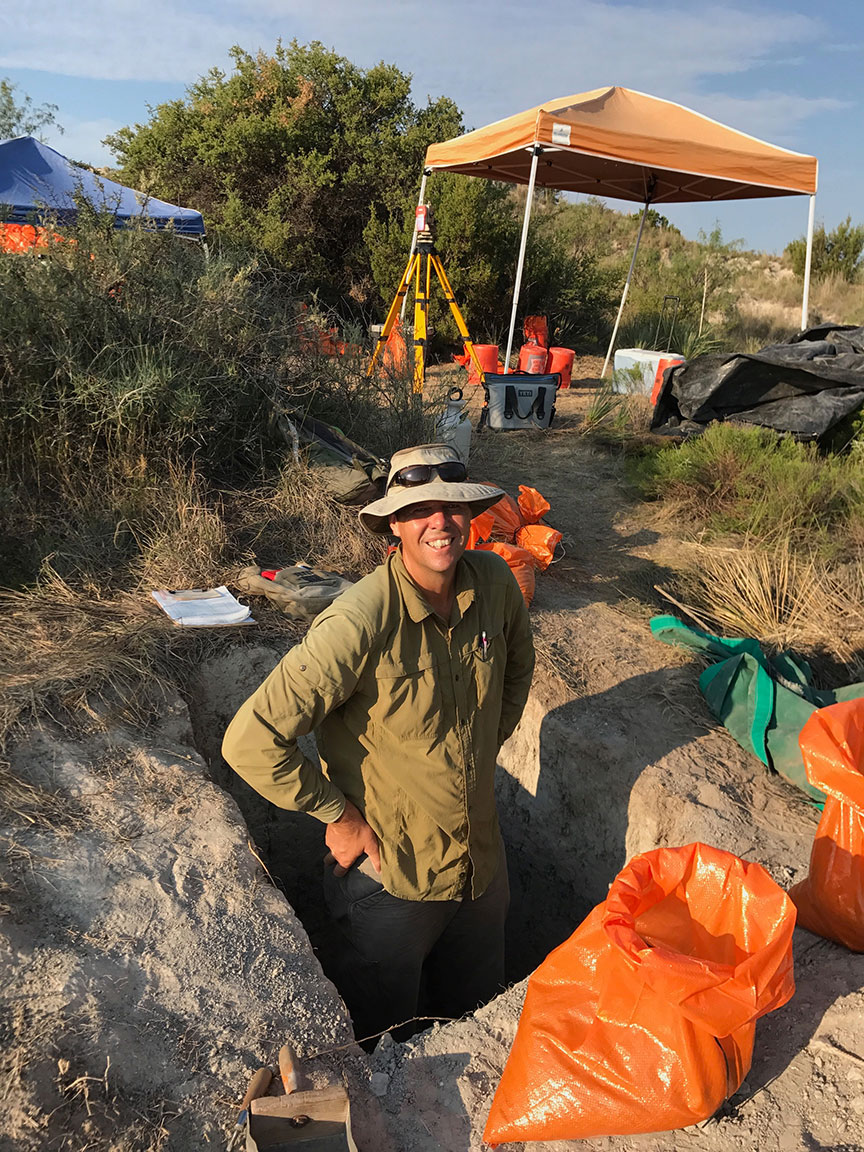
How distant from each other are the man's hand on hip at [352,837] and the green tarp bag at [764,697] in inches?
66.5

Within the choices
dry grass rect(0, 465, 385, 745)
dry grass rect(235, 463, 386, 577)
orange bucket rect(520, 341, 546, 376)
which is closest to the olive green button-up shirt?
dry grass rect(0, 465, 385, 745)

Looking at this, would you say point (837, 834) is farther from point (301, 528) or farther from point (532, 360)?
point (532, 360)

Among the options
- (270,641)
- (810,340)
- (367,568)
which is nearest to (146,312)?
(367,568)

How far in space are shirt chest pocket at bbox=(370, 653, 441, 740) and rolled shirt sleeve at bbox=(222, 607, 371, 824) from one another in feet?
0.33

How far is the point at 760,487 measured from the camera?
571 centimetres

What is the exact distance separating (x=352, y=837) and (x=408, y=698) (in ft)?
1.61

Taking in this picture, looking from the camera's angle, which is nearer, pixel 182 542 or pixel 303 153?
pixel 182 542

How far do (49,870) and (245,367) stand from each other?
11.2 ft

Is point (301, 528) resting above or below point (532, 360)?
below

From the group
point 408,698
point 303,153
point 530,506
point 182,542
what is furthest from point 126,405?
point 303,153

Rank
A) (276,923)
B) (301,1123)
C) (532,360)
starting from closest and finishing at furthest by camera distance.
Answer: (301,1123) < (276,923) < (532,360)

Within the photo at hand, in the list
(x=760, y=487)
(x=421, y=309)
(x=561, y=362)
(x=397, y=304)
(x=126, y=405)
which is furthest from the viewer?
(x=561, y=362)

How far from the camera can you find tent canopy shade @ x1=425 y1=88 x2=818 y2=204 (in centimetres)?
794

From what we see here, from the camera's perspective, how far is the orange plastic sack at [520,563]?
13.5 ft
